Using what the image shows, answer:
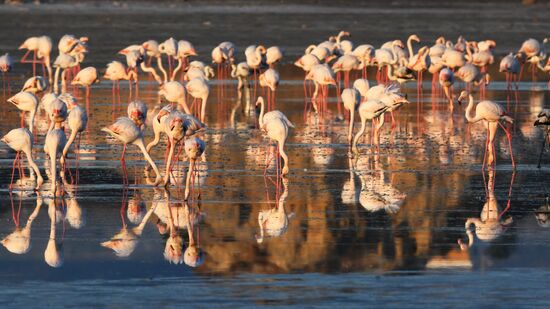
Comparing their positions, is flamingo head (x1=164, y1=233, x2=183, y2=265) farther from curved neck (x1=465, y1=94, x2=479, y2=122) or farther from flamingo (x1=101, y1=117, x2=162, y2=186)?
curved neck (x1=465, y1=94, x2=479, y2=122)

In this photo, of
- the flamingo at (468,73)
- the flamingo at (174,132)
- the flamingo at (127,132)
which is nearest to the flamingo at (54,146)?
the flamingo at (127,132)

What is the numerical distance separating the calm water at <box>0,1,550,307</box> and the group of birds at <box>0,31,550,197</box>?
457 millimetres

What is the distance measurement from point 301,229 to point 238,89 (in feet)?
51.5

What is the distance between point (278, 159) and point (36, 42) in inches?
616

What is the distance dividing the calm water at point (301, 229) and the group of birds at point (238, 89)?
457mm

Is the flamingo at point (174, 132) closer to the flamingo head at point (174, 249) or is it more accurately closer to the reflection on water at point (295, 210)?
the reflection on water at point (295, 210)

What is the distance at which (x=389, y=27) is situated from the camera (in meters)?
43.2

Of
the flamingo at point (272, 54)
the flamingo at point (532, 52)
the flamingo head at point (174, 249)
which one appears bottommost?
the flamingo head at point (174, 249)

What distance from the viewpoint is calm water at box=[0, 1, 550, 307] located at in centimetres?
859

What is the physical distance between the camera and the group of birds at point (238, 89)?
1309cm

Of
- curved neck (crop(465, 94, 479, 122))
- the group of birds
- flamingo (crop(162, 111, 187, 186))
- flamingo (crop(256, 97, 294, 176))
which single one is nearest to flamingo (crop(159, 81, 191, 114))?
the group of birds

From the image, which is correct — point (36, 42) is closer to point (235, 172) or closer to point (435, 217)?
point (235, 172)

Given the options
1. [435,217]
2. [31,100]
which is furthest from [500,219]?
[31,100]

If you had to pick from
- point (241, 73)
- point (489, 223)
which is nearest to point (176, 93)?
point (241, 73)
